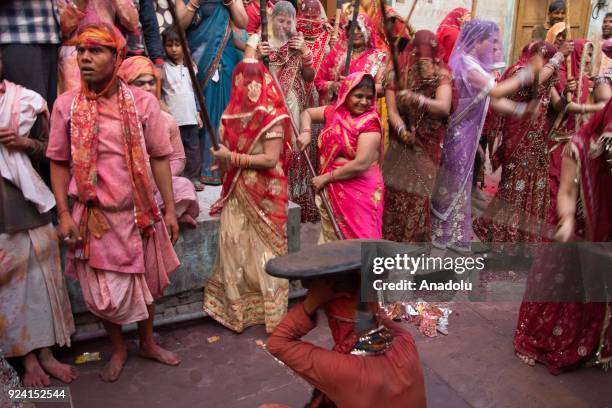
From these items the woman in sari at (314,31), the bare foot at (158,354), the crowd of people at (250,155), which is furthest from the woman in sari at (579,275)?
the woman in sari at (314,31)

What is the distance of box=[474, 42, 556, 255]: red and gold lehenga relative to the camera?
4.93 meters

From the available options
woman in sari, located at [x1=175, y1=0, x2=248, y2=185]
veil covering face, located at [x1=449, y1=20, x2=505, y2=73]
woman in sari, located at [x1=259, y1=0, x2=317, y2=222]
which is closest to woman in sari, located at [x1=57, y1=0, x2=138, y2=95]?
woman in sari, located at [x1=175, y1=0, x2=248, y2=185]

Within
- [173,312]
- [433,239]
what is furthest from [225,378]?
[433,239]

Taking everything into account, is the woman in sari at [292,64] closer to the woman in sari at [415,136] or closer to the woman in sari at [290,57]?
the woman in sari at [290,57]

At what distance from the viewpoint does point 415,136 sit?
15.6 feet

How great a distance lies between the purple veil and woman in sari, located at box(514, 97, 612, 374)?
4.49ft

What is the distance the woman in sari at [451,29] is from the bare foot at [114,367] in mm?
4428

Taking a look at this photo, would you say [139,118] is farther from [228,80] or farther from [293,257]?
[228,80]

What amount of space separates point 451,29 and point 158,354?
4.64 m

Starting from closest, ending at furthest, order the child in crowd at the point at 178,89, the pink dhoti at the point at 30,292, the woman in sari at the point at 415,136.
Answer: the pink dhoti at the point at 30,292, the woman in sari at the point at 415,136, the child in crowd at the point at 178,89

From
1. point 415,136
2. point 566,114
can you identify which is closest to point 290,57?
point 415,136

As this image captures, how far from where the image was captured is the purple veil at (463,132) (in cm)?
494

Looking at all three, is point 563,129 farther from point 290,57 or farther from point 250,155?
point 250,155

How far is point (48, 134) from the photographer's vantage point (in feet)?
10.6
